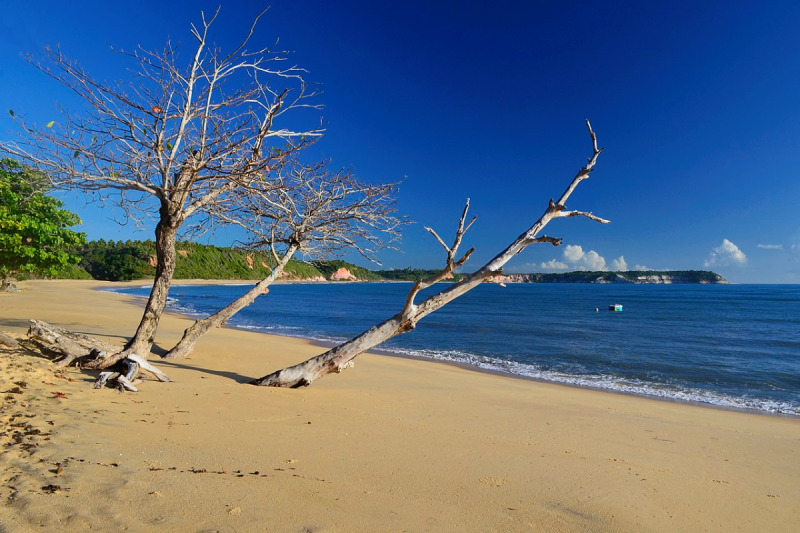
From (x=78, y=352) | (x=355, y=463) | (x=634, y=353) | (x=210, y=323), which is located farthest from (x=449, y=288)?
(x=634, y=353)

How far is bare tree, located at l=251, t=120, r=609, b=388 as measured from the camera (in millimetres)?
5906

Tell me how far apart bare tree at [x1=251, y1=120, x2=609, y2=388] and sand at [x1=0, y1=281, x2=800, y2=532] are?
47 cm

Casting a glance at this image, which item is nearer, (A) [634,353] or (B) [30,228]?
(A) [634,353]

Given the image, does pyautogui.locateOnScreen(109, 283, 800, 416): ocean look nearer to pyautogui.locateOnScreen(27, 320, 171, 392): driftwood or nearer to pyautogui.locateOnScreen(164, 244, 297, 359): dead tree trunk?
pyautogui.locateOnScreen(164, 244, 297, 359): dead tree trunk

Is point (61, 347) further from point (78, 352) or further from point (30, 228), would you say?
point (30, 228)

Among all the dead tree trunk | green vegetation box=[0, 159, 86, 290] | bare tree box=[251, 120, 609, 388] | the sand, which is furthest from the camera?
green vegetation box=[0, 159, 86, 290]

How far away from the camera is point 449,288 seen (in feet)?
20.6

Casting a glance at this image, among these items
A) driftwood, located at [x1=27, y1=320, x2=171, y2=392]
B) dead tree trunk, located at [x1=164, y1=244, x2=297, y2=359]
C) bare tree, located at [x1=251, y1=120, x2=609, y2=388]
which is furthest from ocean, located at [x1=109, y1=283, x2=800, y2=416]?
driftwood, located at [x1=27, y1=320, x2=171, y2=392]

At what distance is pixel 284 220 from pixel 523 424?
18.8ft

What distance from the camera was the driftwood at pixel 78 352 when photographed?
626 cm

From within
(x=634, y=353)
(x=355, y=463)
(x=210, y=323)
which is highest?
(x=210, y=323)

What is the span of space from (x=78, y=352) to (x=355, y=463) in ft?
18.9

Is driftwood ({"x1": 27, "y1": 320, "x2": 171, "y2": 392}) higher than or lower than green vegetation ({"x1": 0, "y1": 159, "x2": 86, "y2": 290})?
lower

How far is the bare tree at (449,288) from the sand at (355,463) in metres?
0.47
